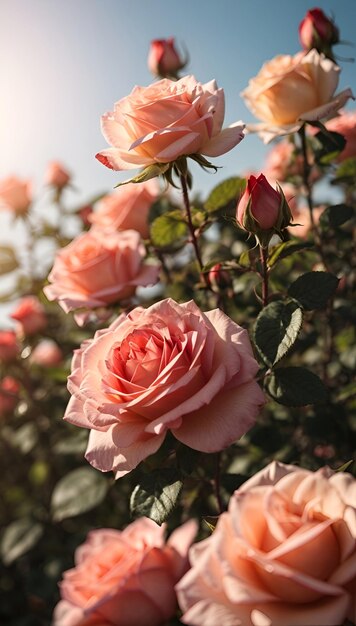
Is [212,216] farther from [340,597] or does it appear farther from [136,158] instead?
[340,597]

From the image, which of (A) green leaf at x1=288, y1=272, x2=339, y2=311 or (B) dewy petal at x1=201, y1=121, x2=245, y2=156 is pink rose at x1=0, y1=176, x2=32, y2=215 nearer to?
(B) dewy petal at x1=201, y1=121, x2=245, y2=156

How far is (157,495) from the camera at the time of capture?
1022 millimetres

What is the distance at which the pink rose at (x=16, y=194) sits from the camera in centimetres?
246

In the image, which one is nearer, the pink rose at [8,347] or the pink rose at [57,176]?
Answer: the pink rose at [8,347]

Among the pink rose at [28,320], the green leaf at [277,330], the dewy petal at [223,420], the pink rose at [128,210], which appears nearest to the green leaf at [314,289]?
the green leaf at [277,330]

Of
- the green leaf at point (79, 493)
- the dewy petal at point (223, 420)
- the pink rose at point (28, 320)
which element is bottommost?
the green leaf at point (79, 493)

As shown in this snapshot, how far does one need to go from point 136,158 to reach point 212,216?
34cm

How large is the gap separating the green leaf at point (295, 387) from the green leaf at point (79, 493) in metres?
0.99

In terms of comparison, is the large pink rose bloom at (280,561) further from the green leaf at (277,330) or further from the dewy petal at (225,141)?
the dewy petal at (225,141)

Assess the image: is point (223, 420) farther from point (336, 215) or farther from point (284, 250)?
point (336, 215)

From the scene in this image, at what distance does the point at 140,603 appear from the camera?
1.00 m

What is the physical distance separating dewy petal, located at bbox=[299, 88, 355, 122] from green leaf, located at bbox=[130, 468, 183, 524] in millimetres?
883

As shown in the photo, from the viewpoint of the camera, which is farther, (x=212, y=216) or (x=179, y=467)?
(x=212, y=216)

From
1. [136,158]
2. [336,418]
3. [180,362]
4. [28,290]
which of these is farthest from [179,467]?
[28,290]
